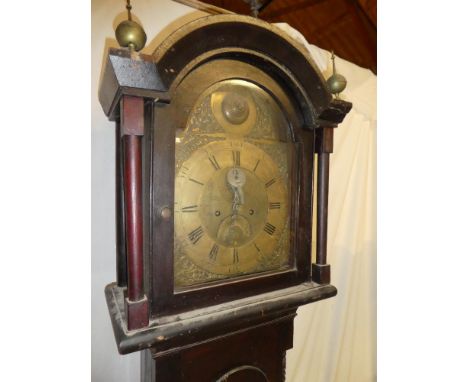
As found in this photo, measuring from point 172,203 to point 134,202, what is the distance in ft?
0.29

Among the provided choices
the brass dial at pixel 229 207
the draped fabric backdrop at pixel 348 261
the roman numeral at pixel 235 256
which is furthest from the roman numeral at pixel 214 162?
the draped fabric backdrop at pixel 348 261

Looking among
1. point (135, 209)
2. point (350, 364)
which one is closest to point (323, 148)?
point (135, 209)

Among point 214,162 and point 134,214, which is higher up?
point 214,162

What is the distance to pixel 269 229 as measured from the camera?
2.71ft

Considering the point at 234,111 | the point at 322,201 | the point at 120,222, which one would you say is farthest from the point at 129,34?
the point at 322,201

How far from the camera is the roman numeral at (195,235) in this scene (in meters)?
0.71

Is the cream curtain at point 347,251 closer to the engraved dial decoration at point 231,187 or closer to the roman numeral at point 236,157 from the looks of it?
the engraved dial decoration at point 231,187

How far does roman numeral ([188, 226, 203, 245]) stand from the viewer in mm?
705

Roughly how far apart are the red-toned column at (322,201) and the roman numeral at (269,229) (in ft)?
0.70

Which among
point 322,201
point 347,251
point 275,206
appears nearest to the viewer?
point 275,206

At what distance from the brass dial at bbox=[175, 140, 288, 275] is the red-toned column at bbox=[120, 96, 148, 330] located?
0.10 m

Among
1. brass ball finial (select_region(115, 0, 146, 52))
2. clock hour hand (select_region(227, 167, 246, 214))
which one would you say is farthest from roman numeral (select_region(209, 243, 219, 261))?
brass ball finial (select_region(115, 0, 146, 52))

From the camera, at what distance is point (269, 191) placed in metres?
0.82

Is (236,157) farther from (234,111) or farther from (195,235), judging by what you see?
(195,235)
